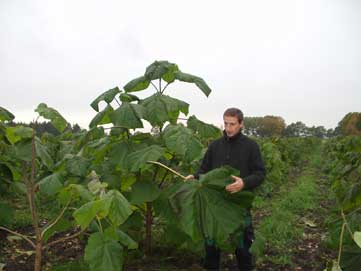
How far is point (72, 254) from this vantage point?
4.39 m

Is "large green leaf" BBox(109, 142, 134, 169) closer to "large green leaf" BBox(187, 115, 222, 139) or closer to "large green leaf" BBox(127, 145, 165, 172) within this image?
"large green leaf" BBox(127, 145, 165, 172)

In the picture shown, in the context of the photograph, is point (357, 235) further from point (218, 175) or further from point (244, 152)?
point (244, 152)

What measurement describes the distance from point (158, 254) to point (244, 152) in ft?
4.97

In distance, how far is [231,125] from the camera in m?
3.57

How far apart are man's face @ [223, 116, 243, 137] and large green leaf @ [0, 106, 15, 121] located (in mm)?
1728

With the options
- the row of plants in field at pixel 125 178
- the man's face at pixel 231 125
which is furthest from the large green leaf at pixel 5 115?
the man's face at pixel 231 125

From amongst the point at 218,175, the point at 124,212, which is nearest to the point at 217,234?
the point at 218,175

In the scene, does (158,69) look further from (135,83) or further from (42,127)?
(42,127)

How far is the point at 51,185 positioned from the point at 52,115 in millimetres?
642

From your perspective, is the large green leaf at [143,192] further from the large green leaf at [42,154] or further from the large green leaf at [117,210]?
the large green leaf at [117,210]

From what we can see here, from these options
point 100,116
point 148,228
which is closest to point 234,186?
point 100,116

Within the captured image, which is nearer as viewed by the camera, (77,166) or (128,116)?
(128,116)

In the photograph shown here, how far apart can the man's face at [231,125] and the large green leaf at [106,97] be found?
96 centimetres

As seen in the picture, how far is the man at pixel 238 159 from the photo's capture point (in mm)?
3555
